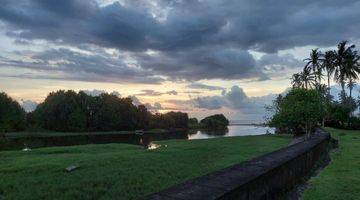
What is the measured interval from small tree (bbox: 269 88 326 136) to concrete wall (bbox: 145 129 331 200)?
115 ft

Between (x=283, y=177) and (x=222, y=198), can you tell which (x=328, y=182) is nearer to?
(x=283, y=177)

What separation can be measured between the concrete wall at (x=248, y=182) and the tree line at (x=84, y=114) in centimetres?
11064

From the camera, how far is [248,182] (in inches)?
313

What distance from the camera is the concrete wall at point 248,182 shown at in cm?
691

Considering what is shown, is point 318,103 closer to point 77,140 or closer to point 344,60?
point 344,60

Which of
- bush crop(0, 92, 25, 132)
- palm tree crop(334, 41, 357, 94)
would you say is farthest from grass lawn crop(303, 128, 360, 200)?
bush crop(0, 92, 25, 132)

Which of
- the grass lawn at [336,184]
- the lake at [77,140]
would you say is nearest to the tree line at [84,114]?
the lake at [77,140]

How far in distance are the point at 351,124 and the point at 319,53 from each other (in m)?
17.3

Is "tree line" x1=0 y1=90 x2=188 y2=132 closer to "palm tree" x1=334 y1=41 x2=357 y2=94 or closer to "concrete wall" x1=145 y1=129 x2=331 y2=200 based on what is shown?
"palm tree" x1=334 y1=41 x2=357 y2=94

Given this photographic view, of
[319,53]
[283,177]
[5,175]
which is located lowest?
[5,175]

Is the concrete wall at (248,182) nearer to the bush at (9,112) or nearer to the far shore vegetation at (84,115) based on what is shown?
the bush at (9,112)

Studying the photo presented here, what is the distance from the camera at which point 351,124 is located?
7169 centimetres

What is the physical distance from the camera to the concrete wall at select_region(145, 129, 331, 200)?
272 inches

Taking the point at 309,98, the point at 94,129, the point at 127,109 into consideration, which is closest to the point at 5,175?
the point at 309,98
